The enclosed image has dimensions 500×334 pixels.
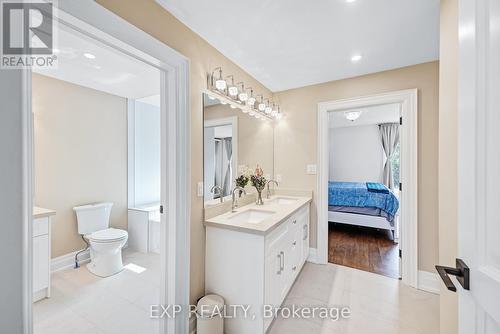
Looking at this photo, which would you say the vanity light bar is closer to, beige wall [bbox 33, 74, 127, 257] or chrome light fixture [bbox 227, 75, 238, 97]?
chrome light fixture [bbox 227, 75, 238, 97]

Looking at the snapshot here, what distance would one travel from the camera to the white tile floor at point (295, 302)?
65.9 inches

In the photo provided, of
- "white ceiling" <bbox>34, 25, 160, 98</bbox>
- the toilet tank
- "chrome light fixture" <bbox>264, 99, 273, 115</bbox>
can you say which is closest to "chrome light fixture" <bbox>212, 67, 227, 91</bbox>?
"white ceiling" <bbox>34, 25, 160, 98</bbox>

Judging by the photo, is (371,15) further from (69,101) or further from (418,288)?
(69,101)

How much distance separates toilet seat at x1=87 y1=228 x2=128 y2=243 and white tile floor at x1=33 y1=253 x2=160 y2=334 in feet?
1.46

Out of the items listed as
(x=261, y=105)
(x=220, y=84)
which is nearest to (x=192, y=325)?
(x=220, y=84)

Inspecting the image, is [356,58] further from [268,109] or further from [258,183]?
[258,183]

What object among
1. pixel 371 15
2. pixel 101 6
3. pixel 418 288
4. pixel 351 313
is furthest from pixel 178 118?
pixel 418 288

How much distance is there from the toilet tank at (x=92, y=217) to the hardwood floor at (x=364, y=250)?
3.16 meters

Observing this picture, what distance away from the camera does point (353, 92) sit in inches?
102

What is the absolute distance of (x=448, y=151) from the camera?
1.22m

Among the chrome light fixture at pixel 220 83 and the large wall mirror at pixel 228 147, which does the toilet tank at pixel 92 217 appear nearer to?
the large wall mirror at pixel 228 147

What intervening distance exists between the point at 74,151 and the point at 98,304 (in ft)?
6.10

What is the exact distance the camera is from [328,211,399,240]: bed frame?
3576 mm

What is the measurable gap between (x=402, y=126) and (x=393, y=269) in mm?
1769
